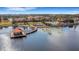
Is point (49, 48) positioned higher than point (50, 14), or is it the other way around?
point (50, 14)

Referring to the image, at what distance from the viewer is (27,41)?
2.03m

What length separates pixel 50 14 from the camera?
2027 millimetres

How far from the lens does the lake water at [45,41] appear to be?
2018mm

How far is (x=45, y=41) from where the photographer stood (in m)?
2.03

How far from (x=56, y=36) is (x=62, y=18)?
0.18m

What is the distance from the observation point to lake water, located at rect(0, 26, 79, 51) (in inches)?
79.4

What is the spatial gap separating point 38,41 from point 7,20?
0.36 meters
